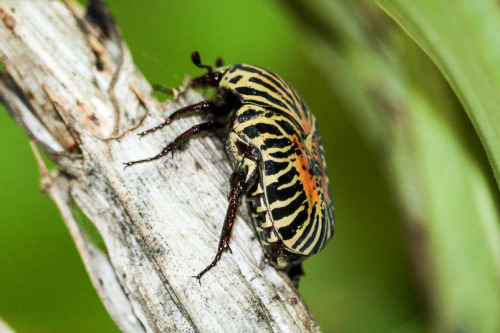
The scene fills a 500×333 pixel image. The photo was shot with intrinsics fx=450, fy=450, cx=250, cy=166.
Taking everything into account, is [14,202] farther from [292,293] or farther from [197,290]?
[292,293]

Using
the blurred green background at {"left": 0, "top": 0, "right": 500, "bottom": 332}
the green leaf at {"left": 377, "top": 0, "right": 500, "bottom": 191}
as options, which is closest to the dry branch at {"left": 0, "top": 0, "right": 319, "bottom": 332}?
the blurred green background at {"left": 0, "top": 0, "right": 500, "bottom": 332}

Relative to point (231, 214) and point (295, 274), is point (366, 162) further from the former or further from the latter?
point (231, 214)

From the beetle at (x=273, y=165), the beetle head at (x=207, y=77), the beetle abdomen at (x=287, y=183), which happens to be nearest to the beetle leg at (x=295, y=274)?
the beetle at (x=273, y=165)

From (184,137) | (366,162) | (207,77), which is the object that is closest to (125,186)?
(184,137)

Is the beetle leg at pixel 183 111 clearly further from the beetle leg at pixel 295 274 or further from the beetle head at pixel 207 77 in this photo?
the beetle leg at pixel 295 274

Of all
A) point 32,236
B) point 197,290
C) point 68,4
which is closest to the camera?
point 197,290

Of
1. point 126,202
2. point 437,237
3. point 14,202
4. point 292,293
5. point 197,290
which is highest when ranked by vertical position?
point 14,202

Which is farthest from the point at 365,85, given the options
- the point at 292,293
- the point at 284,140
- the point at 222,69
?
the point at 292,293
